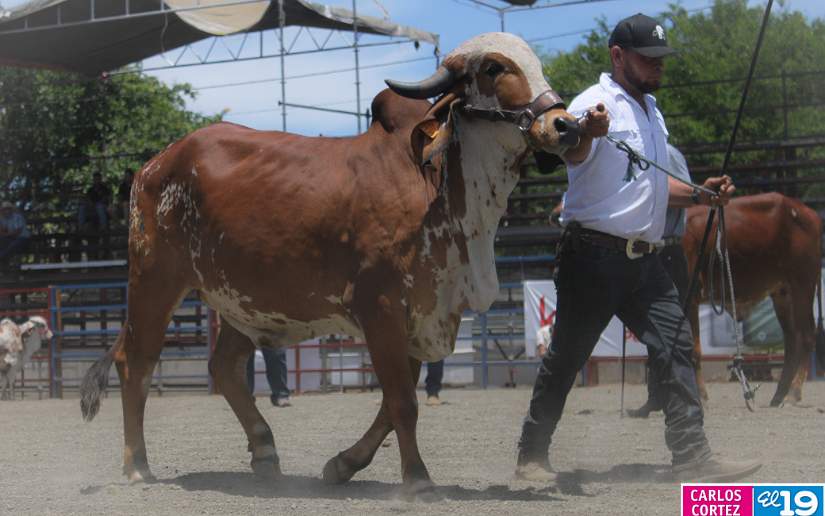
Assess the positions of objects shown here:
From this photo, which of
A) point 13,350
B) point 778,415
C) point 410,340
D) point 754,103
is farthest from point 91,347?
point 754,103

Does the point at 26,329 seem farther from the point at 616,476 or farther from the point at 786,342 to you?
the point at 616,476

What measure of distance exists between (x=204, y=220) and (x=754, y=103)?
107ft

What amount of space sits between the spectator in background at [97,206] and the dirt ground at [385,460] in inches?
571

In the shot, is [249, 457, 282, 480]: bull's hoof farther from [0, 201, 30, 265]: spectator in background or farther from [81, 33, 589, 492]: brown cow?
[0, 201, 30, 265]: spectator in background

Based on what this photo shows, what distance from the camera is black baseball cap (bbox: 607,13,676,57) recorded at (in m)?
6.19

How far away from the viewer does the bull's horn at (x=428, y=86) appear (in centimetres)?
586

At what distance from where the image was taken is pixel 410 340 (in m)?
6.10

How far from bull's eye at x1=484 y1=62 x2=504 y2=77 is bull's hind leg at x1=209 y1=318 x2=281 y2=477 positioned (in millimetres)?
2310

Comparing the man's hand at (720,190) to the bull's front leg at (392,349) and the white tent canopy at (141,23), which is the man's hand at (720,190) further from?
the white tent canopy at (141,23)

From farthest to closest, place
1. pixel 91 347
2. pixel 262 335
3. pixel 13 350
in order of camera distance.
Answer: pixel 91 347
pixel 13 350
pixel 262 335

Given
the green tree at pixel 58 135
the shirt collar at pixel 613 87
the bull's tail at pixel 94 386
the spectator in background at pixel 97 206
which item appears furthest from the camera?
the green tree at pixel 58 135

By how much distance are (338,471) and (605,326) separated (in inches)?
61.7

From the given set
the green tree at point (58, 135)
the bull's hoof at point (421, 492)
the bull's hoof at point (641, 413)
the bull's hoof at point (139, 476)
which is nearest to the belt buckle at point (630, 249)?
the bull's hoof at point (421, 492)

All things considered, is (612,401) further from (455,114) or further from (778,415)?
(455,114)
